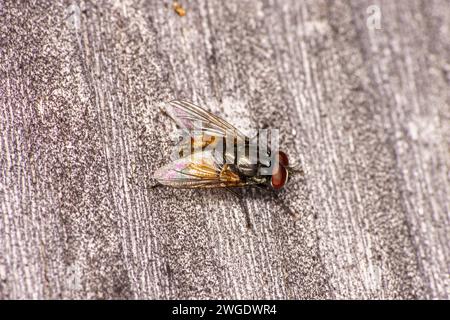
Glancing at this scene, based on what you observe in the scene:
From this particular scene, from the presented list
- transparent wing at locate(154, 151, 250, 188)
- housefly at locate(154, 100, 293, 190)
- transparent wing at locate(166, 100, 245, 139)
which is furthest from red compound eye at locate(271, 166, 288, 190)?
transparent wing at locate(166, 100, 245, 139)

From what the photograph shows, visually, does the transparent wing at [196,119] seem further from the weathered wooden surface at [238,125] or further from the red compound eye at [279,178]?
the red compound eye at [279,178]

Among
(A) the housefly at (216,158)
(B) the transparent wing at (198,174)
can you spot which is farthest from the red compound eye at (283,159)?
(B) the transparent wing at (198,174)

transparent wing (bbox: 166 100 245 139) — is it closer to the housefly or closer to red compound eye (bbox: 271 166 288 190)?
the housefly

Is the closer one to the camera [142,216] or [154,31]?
[142,216]

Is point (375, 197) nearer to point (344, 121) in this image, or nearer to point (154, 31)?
point (344, 121)

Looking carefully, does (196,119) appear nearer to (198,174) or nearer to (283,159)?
(198,174)
